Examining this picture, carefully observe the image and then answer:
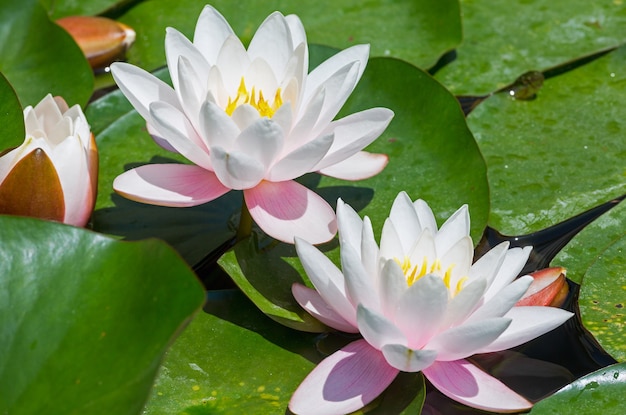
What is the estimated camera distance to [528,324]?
139 cm

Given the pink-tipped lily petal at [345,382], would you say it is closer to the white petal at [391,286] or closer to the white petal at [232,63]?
the white petal at [391,286]

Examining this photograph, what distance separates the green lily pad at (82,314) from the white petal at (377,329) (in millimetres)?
295

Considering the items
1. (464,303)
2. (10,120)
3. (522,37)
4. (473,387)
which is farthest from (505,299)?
(522,37)

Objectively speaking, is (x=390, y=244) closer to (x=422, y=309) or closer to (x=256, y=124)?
(x=422, y=309)

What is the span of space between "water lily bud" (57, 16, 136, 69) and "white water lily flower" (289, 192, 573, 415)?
4.12 ft

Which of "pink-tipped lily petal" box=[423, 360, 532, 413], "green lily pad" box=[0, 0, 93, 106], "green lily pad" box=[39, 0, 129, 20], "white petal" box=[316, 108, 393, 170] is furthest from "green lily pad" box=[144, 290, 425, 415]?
"green lily pad" box=[39, 0, 129, 20]

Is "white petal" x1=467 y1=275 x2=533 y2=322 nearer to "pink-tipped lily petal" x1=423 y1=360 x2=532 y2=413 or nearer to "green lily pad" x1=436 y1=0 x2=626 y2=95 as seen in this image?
"pink-tipped lily petal" x1=423 y1=360 x2=532 y2=413

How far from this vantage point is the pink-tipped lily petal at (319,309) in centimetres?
146

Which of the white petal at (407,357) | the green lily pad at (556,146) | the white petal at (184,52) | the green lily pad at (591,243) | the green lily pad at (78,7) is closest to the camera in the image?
the white petal at (407,357)

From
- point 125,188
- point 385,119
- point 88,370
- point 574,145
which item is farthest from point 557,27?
point 88,370

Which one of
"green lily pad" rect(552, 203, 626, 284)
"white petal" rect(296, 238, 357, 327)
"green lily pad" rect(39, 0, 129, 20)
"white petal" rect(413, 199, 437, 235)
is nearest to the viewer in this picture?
"white petal" rect(296, 238, 357, 327)

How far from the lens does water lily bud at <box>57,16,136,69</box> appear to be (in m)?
2.35

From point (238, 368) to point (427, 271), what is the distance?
16.1 inches

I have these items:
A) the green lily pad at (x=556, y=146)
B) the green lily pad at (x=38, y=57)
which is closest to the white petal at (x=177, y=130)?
the green lily pad at (x=38, y=57)
